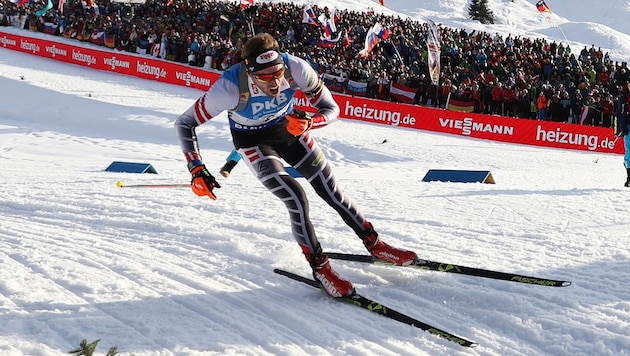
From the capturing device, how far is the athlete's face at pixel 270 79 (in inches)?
168

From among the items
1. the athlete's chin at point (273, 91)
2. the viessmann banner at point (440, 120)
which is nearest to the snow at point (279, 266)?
the athlete's chin at point (273, 91)

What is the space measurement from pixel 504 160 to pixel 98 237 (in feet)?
35.9

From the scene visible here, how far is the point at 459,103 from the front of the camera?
60.5 feet

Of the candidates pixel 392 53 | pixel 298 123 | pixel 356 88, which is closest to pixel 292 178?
pixel 298 123

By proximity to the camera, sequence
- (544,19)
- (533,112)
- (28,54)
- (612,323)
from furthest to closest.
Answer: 1. (28,54)
2. (544,19)
3. (533,112)
4. (612,323)

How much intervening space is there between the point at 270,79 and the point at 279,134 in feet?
1.57

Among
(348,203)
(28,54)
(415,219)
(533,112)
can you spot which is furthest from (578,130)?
(28,54)

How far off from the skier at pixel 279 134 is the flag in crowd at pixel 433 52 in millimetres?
12832

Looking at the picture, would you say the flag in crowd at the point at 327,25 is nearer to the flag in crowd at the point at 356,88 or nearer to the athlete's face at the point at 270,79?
the flag in crowd at the point at 356,88

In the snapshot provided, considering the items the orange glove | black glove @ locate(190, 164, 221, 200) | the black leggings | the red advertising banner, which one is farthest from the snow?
the red advertising banner

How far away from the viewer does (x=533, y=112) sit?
17.8 m

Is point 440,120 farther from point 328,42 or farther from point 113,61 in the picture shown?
point 113,61

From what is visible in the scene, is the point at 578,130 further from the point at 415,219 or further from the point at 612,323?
the point at 612,323

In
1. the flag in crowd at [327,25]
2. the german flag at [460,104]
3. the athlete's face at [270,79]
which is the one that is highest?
the athlete's face at [270,79]
